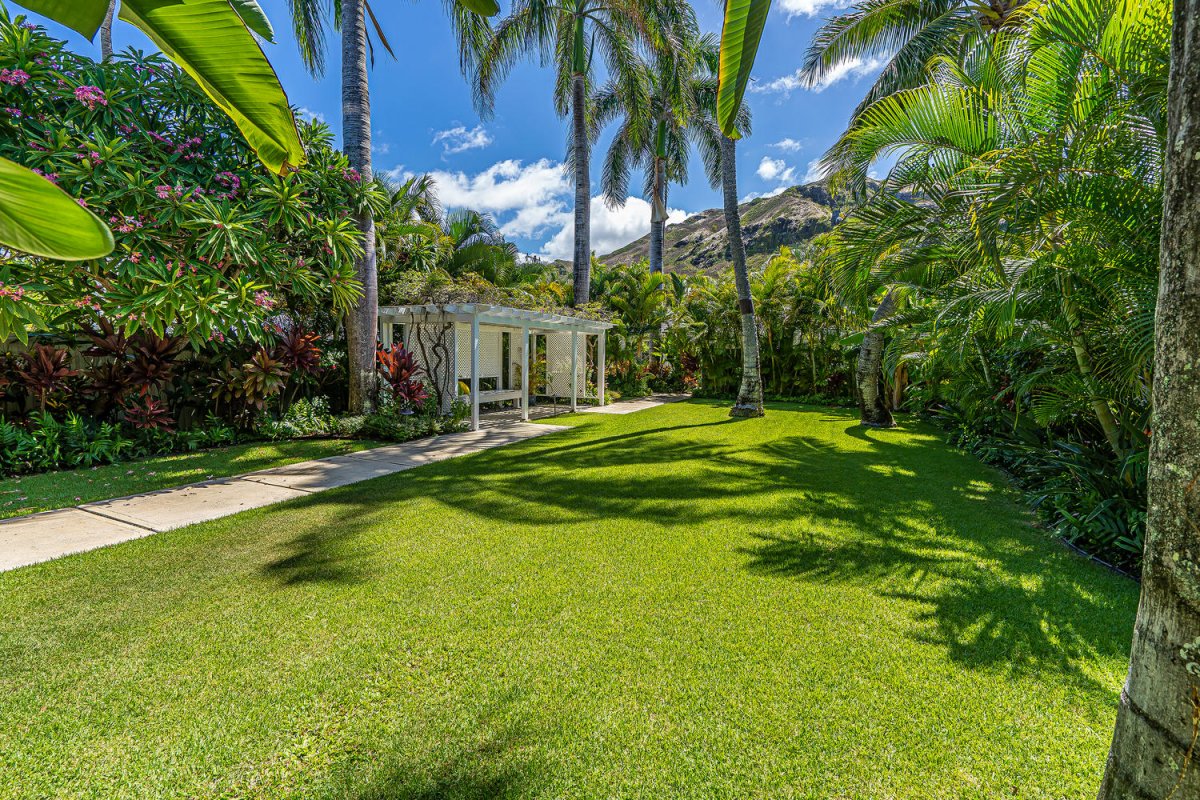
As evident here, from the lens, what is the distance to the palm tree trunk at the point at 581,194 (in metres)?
15.0

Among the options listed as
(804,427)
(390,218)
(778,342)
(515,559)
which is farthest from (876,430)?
(390,218)

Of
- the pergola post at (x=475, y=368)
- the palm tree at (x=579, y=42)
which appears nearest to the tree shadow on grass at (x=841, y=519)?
the pergola post at (x=475, y=368)

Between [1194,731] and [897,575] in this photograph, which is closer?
[1194,731]

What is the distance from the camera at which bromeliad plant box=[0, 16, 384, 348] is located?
18.1 ft

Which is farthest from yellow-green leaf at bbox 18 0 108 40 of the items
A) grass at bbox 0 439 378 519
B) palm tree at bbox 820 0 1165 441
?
grass at bbox 0 439 378 519

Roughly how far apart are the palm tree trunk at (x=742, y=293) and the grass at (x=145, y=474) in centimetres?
861

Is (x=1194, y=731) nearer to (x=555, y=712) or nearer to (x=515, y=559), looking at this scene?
(x=555, y=712)

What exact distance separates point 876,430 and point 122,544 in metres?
11.6

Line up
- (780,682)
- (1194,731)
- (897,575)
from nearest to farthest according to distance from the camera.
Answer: (1194,731)
(780,682)
(897,575)

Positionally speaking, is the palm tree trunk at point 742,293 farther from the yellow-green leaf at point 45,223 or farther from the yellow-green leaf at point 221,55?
the yellow-green leaf at point 45,223

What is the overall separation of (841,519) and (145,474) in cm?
797

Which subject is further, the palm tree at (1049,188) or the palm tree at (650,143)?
the palm tree at (650,143)

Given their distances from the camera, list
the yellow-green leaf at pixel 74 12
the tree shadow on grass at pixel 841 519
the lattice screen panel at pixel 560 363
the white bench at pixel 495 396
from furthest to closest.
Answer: the lattice screen panel at pixel 560 363 < the white bench at pixel 495 396 < the tree shadow on grass at pixel 841 519 < the yellow-green leaf at pixel 74 12

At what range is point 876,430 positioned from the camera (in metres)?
10.7
